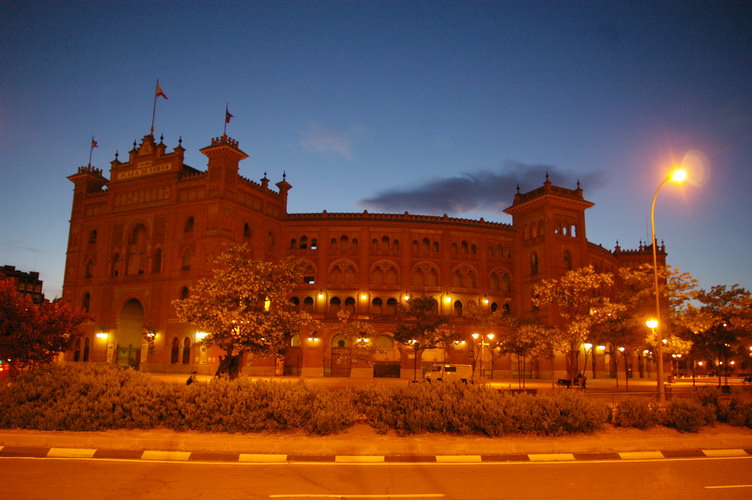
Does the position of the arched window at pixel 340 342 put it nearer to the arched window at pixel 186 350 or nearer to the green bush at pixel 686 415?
the arched window at pixel 186 350

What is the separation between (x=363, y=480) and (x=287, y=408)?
3947 millimetres

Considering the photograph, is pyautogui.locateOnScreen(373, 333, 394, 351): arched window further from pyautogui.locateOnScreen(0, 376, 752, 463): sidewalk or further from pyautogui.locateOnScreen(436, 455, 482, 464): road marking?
pyautogui.locateOnScreen(436, 455, 482, 464): road marking

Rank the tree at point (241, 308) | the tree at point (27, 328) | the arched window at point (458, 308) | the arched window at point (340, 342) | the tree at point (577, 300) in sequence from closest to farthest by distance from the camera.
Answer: the tree at point (27, 328), the tree at point (241, 308), the tree at point (577, 300), the arched window at point (340, 342), the arched window at point (458, 308)

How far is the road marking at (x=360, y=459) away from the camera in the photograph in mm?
11656

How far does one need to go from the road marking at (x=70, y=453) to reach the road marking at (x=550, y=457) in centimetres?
943

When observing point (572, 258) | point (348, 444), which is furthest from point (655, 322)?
point (572, 258)

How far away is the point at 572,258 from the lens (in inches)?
2430

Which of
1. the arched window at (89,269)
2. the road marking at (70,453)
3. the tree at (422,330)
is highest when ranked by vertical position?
the arched window at (89,269)

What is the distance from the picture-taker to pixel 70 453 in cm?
1176

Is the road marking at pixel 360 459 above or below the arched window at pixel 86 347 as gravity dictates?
below

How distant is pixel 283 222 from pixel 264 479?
55.3 m

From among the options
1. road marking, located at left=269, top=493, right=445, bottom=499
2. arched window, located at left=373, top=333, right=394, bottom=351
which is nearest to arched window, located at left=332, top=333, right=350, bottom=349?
arched window, located at left=373, top=333, right=394, bottom=351

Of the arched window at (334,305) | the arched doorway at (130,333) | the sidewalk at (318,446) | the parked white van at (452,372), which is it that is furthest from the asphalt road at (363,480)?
the arched doorway at (130,333)

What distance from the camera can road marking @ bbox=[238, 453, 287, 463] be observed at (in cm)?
1154
